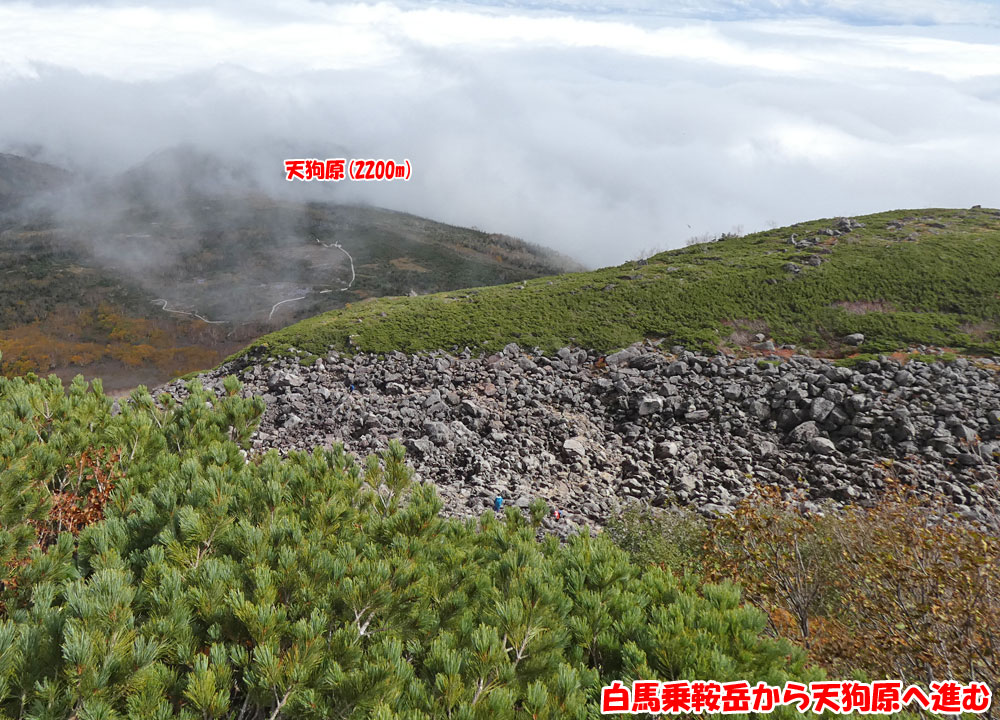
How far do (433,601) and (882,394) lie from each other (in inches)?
731

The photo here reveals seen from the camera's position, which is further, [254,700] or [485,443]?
[485,443]

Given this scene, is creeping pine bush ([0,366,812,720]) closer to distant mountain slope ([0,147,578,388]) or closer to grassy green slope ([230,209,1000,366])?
grassy green slope ([230,209,1000,366])

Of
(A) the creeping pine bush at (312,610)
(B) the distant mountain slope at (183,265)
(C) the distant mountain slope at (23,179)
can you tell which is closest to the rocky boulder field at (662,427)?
(A) the creeping pine bush at (312,610)

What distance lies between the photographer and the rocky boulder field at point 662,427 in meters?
14.3

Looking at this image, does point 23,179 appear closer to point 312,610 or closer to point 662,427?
point 662,427

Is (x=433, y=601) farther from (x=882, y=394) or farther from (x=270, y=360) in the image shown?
(x=270, y=360)

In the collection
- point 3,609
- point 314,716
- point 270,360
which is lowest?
point 270,360

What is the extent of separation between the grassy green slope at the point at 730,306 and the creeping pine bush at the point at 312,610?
67.9 feet

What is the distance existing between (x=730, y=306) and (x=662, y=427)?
15.4 m

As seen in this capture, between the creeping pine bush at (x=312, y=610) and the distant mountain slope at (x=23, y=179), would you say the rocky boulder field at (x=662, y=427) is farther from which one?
the distant mountain slope at (x=23, y=179)

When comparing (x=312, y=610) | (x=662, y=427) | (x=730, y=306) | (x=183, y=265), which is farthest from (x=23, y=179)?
(x=312, y=610)

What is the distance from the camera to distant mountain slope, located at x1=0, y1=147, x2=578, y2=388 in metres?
58.8

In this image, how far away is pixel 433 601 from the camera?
4.39m

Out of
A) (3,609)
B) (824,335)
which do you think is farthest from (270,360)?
(824,335)
